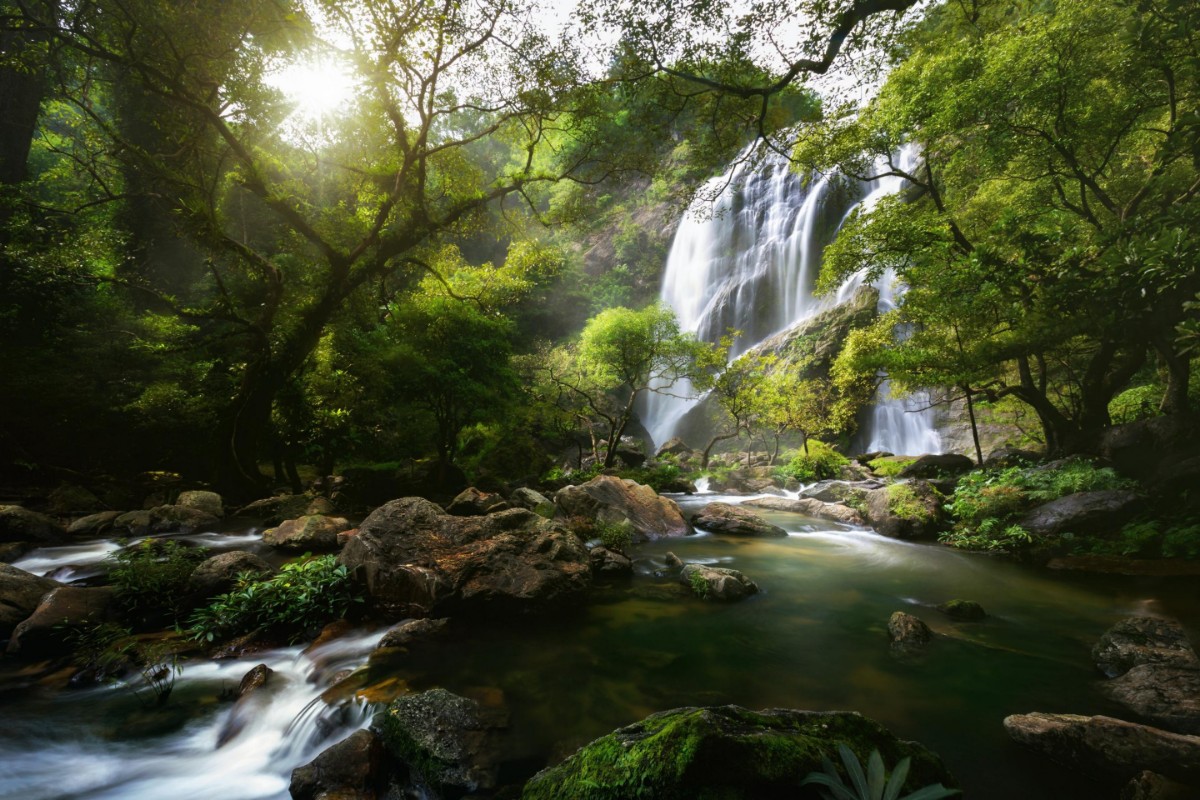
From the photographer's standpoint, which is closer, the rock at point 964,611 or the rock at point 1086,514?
the rock at point 964,611

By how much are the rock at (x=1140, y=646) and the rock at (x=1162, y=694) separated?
0.89 ft

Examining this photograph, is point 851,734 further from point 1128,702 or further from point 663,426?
point 663,426

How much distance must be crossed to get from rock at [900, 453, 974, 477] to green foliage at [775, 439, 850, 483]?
15.8 feet

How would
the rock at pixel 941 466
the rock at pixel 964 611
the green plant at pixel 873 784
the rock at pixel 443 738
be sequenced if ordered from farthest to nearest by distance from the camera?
the rock at pixel 941 466
the rock at pixel 964 611
the rock at pixel 443 738
the green plant at pixel 873 784

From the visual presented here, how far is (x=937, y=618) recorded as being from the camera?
6082 millimetres

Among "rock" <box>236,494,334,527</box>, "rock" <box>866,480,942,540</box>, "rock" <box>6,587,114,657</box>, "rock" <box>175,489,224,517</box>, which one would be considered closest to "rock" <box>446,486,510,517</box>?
"rock" <box>236,494,334,527</box>

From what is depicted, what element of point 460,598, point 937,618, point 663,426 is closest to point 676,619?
point 460,598

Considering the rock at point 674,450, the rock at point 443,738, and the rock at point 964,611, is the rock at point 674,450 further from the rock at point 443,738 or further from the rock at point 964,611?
the rock at point 443,738

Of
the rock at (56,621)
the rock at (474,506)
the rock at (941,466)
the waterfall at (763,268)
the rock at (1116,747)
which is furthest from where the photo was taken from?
the waterfall at (763,268)

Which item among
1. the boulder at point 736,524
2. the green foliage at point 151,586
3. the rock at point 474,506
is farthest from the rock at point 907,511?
the green foliage at point 151,586

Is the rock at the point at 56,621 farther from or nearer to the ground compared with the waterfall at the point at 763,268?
nearer to the ground

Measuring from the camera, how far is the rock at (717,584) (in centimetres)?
673

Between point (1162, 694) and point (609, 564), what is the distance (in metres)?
5.92

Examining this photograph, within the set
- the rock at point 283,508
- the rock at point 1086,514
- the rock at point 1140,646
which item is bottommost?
the rock at point 1140,646
